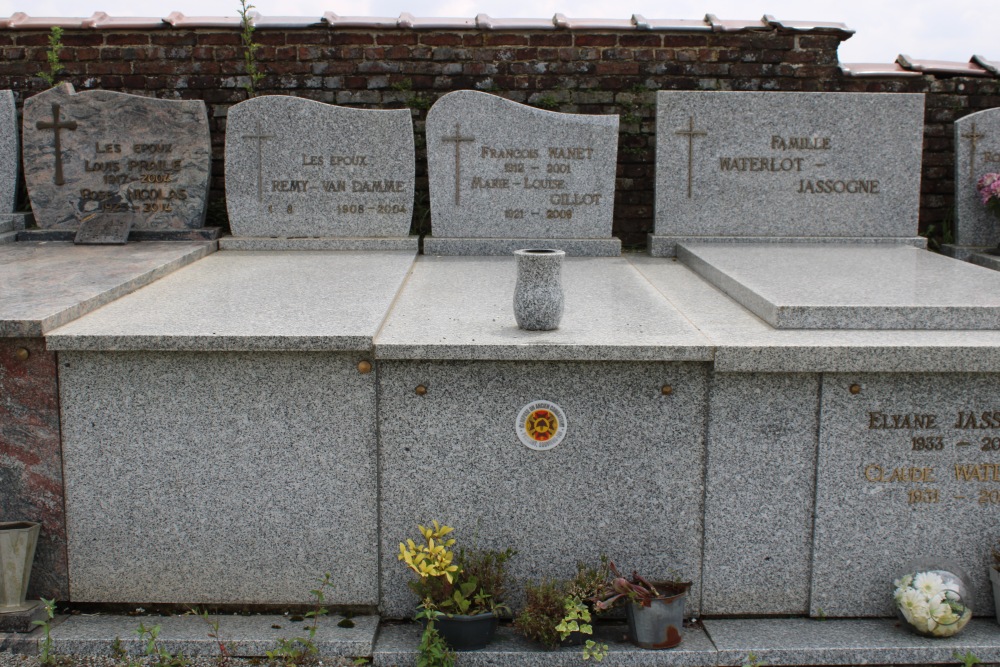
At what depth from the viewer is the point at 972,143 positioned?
6109mm

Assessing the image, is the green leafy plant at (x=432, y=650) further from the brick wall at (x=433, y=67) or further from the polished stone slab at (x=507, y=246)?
the brick wall at (x=433, y=67)

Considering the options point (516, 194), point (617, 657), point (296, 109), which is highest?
point (296, 109)

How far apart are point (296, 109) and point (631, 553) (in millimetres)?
3708

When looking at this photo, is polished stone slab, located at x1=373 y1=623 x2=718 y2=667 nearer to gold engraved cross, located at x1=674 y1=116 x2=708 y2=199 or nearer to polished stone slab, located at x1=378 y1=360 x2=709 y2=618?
polished stone slab, located at x1=378 y1=360 x2=709 y2=618

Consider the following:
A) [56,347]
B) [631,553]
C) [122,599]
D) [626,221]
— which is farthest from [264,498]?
[626,221]

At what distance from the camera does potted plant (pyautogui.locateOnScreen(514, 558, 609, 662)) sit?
3111 millimetres

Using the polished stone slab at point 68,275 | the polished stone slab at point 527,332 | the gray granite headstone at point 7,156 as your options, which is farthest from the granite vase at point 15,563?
the gray granite headstone at point 7,156

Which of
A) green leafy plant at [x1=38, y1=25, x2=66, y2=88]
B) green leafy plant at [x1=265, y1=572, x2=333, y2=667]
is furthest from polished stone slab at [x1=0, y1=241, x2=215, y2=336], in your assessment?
green leafy plant at [x1=38, y1=25, x2=66, y2=88]

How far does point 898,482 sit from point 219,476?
2.49m

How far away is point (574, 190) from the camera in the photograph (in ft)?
19.2

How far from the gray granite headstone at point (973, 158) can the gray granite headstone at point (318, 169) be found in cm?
360

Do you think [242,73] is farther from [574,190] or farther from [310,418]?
[310,418]

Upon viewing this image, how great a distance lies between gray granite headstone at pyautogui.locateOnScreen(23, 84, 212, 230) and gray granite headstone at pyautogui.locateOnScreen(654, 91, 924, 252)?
3.00 meters

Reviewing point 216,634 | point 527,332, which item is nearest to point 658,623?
point 527,332
